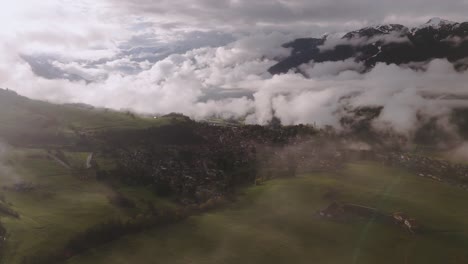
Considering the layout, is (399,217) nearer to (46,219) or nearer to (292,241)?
(292,241)

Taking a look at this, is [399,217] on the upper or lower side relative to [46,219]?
lower

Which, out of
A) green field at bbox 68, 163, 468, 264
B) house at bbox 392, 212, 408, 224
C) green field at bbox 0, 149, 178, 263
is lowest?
green field at bbox 68, 163, 468, 264

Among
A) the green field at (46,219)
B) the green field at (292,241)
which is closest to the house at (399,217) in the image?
the green field at (292,241)

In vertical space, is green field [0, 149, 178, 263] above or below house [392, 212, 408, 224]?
Answer: above

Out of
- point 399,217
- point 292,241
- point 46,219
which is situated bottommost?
point 292,241

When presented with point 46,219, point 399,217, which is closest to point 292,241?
point 399,217

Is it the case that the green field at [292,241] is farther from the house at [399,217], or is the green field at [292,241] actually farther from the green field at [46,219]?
the green field at [46,219]

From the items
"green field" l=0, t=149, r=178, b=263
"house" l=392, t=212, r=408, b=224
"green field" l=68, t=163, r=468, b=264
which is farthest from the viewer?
"house" l=392, t=212, r=408, b=224

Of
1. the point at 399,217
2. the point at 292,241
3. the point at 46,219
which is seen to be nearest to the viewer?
the point at 292,241

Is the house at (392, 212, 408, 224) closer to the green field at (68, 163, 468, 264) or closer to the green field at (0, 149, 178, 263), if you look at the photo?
the green field at (68, 163, 468, 264)

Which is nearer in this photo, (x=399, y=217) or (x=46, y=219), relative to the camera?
(x=46, y=219)

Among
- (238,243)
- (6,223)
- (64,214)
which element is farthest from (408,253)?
(6,223)

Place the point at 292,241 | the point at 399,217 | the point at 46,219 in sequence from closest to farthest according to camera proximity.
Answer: the point at 292,241, the point at 46,219, the point at 399,217

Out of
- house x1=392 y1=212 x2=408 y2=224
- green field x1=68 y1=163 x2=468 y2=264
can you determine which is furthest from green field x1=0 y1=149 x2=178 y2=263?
house x1=392 y1=212 x2=408 y2=224
